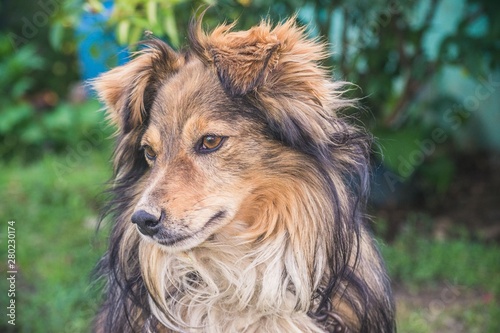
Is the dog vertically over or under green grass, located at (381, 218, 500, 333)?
over

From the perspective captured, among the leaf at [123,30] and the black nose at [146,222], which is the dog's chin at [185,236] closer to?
the black nose at [146,222]

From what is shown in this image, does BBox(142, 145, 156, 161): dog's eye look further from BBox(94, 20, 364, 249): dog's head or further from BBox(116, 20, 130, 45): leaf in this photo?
BBox(116, 20, 130, 45): leaf

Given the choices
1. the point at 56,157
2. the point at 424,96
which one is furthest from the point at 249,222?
the point at 56,157

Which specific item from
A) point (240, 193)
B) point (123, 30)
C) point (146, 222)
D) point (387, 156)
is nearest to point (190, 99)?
point (240, 193)

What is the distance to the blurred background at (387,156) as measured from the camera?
15.4 feet

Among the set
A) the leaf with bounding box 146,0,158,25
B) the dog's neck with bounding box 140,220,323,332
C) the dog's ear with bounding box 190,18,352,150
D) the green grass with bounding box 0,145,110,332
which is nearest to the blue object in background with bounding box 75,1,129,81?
the leaf with bounding box 146,0,158,25

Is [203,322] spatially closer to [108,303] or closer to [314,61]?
[108,303]

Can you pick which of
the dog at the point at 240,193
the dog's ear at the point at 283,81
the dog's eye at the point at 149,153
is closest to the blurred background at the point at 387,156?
the dog at the point at 240,193

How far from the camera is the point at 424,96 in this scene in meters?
6.72

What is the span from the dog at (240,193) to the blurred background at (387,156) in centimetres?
88

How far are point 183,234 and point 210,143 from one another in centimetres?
37

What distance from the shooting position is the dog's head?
9.15 ft

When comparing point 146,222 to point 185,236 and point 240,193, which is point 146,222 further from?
point 240,193

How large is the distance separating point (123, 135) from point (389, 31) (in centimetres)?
293
